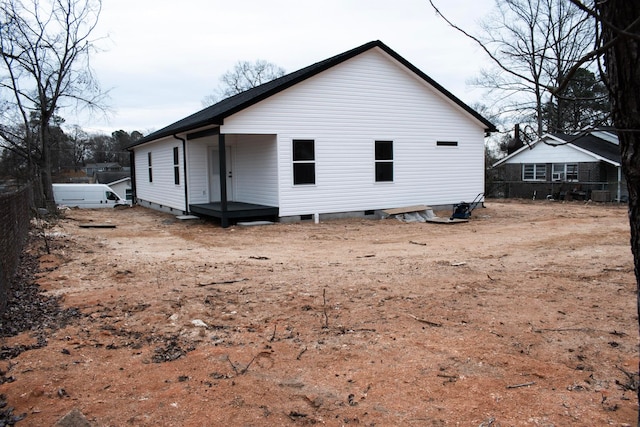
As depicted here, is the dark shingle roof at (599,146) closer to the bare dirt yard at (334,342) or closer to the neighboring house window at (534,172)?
the neighboring house window at (534,172)

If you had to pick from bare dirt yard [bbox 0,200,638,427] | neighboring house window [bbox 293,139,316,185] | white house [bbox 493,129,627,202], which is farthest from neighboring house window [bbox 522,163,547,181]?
bare dirt yard [bbox 0,200,638,427]

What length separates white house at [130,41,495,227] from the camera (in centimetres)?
1544

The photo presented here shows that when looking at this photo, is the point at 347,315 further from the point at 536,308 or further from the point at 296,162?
→ the point at 296,162

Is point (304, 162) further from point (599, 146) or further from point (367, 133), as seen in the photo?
point (599, 146)

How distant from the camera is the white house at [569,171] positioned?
86.7 feet

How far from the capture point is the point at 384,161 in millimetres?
17328

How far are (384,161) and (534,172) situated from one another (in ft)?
58.7

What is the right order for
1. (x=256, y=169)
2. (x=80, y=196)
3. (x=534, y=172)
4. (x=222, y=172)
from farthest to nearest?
(x=534, y=172)
(x=80, y=196)
(x=256, y=169)
(x=222, y=172)

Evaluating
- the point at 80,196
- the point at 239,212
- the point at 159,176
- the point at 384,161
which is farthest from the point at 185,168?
the point at 80,196

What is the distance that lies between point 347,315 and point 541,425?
102 inches

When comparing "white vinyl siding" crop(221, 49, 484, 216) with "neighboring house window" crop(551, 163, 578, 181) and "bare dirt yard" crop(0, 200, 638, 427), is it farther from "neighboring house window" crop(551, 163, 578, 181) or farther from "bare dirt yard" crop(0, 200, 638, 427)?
"neighboring house window" crop(551, 163, 578, 181)

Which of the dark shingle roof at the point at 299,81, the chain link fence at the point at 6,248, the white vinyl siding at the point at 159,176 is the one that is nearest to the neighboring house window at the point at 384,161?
the dark shingle roof at the point at 299,81

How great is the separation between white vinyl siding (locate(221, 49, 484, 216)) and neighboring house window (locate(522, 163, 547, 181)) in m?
13.3

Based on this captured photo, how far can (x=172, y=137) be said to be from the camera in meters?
19.1
